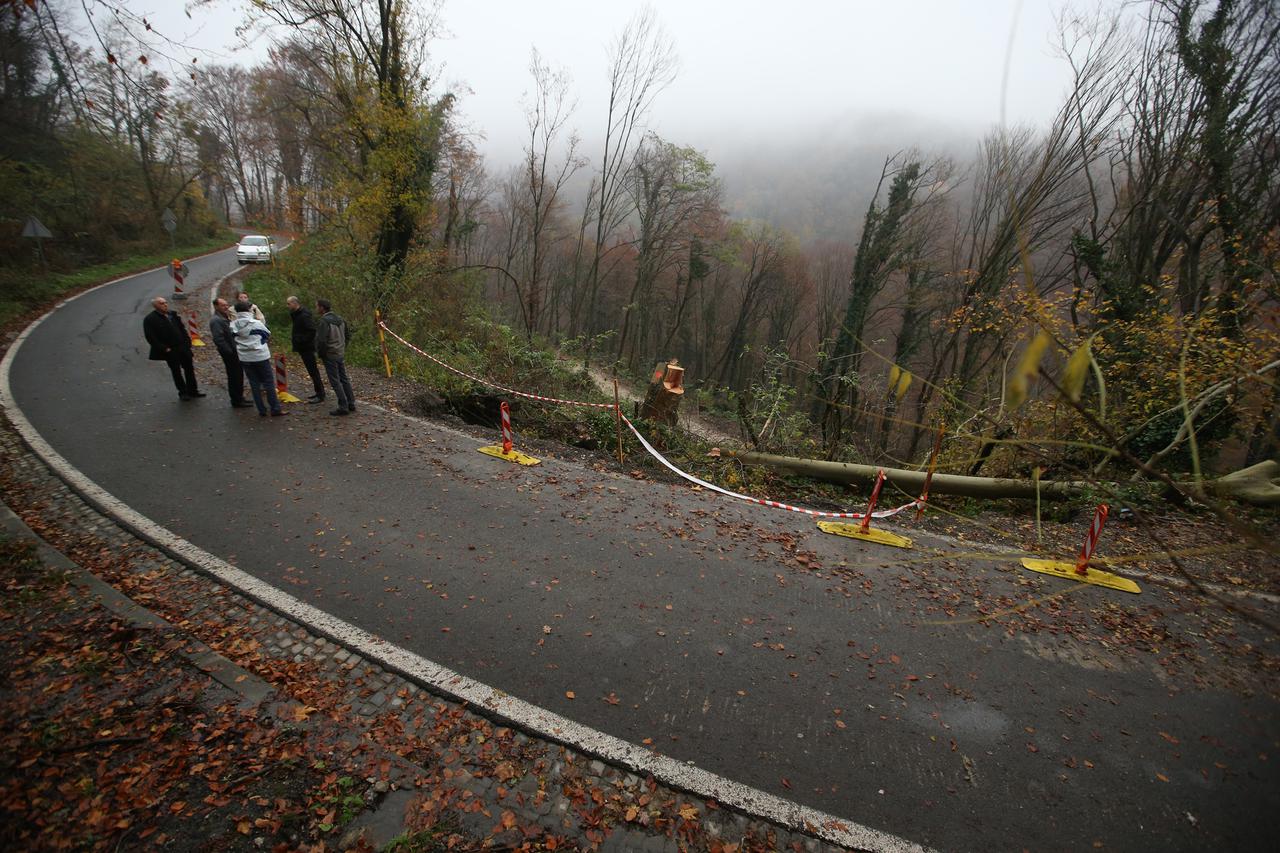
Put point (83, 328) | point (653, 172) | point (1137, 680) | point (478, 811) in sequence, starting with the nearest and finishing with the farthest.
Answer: point (478, 811), point (1137, 680), point (83, 328), point (653, 172)

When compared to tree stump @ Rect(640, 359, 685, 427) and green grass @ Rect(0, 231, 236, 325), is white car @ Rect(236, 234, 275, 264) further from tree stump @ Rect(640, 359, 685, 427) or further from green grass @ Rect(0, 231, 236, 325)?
tree stump @ Rect(640, 359, 685, 427)

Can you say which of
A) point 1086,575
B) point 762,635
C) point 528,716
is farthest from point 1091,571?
point 528,716

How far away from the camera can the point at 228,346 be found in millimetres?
7863

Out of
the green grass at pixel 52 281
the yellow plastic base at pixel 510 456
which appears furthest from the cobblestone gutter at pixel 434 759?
the green grass at pixel 52 281

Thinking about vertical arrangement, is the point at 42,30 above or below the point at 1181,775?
above

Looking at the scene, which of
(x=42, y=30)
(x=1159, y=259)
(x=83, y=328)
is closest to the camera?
(x=42, y=30)

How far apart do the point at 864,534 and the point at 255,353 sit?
8729 mm

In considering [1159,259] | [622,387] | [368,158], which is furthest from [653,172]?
[1159,259]

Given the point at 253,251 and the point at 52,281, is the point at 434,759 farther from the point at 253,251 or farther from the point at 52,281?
the point at 253,251

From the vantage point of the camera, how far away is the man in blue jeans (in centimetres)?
802

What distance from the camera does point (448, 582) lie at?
15.6 feet

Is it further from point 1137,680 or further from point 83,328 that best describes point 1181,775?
point 83,328

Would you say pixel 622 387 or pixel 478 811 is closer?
pixel 478 811

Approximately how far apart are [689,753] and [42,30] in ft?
22.4
